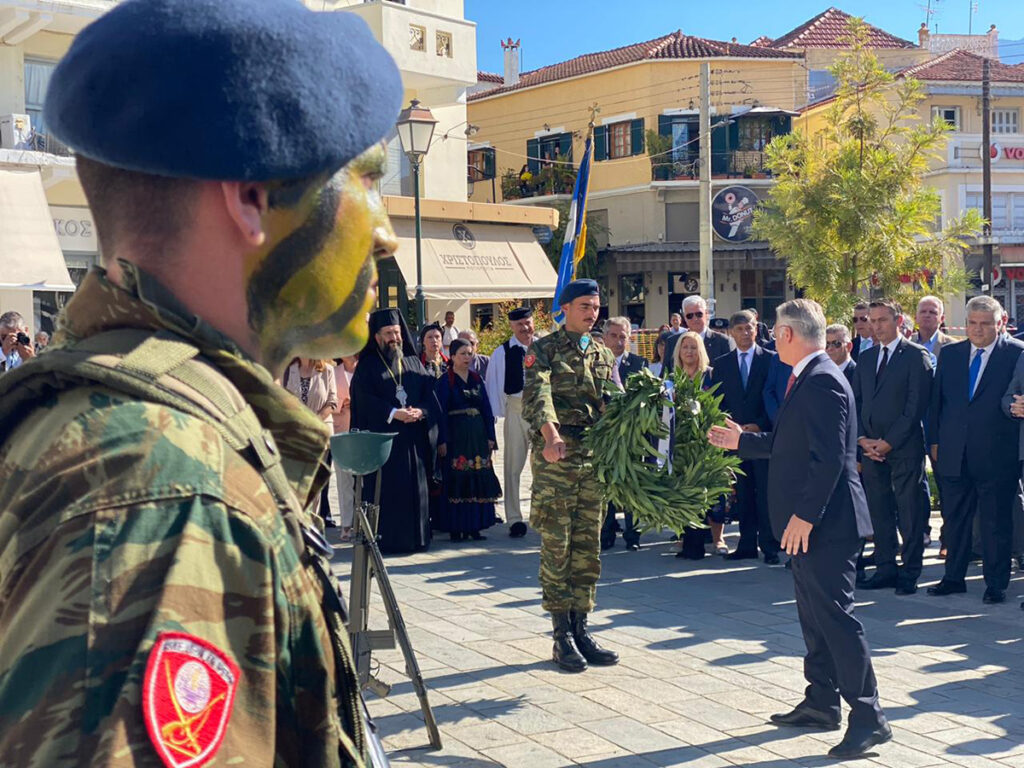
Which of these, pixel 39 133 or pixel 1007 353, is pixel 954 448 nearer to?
pixel 1007 353

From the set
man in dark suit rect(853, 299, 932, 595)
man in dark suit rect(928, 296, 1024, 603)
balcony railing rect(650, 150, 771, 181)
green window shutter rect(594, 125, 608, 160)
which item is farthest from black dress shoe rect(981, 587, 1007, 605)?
green window shutter rect(594, 125, 608, 160)

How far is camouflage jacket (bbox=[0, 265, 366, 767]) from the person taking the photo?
107 centimetres

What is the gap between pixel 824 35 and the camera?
48.1 meters

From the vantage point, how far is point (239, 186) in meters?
1.29

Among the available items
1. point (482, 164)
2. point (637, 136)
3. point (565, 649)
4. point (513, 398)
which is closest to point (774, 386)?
point (513, 398)

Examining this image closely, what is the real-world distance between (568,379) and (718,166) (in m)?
36.1

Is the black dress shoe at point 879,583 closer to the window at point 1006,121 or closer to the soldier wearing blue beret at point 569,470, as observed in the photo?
the soldier wearing blue beret at point 569,470

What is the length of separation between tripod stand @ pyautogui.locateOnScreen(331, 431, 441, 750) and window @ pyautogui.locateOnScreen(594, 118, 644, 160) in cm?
3713

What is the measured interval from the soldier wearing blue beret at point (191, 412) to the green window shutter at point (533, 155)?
4285cm

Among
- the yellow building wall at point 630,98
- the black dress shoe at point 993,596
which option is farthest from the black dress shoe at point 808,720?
the yellow building wall at point 630,98

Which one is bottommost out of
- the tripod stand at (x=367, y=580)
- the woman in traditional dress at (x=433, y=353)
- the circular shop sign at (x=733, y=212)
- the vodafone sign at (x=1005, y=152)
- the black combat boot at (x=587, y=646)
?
the black combat boot at (x=587, y=646)

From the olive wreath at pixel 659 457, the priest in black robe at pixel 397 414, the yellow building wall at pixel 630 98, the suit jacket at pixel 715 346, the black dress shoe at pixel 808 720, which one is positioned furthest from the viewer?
the yellow building wall at pixel 630 98

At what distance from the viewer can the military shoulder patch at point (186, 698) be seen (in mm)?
1064

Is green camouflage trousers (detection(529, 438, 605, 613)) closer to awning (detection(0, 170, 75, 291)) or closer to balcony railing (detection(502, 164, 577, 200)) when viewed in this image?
awning (detection(0, 170, 75, 291))
